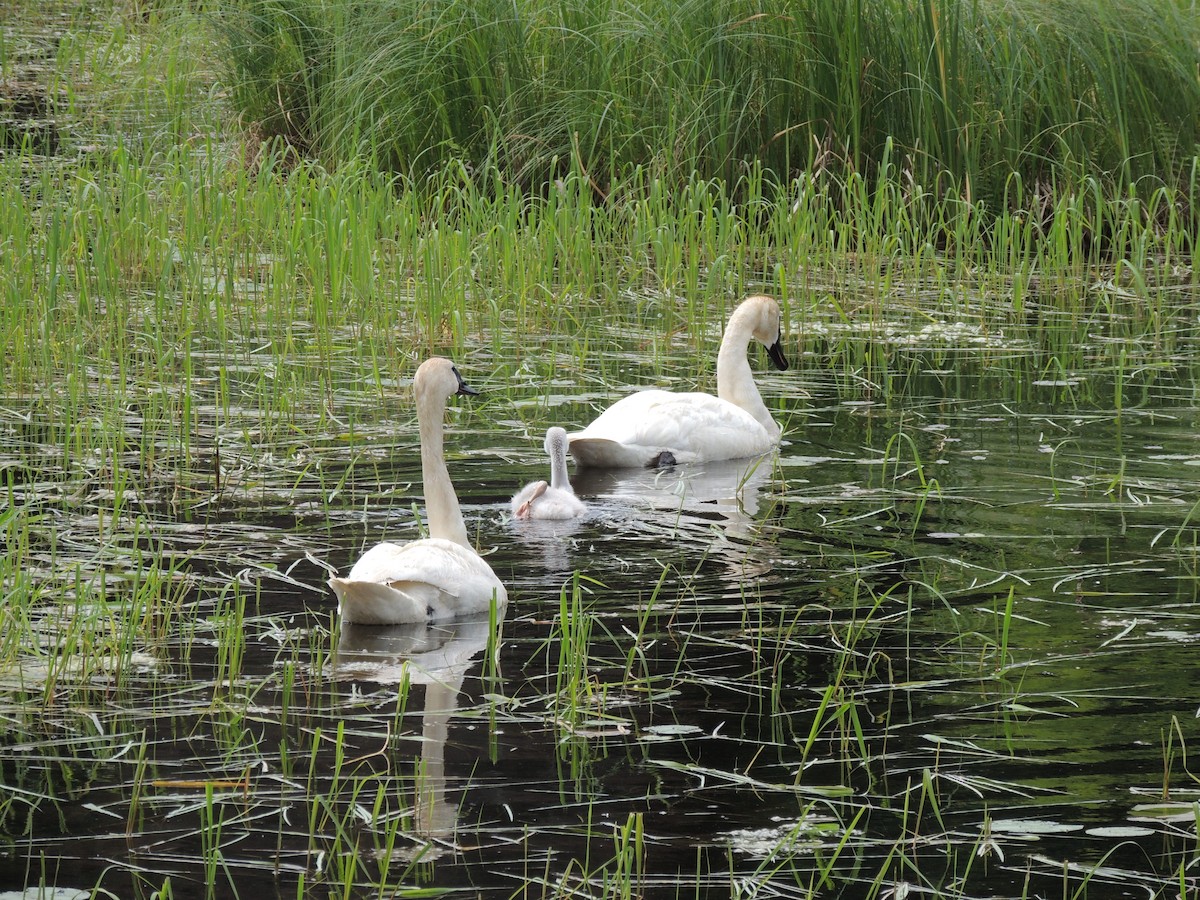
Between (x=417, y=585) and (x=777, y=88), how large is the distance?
817 centimetres

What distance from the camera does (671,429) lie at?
824 cm

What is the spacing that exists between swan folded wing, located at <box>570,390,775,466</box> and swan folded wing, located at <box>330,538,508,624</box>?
2141 mm

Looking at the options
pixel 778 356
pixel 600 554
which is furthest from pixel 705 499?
pixel 778 356

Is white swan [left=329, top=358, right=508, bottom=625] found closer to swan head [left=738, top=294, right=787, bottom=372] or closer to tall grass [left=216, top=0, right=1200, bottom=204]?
swan head [left=738, top=294, right=787, bottom=372]

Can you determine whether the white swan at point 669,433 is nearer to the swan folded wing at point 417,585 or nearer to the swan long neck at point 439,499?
the swan long neck at point 439,499

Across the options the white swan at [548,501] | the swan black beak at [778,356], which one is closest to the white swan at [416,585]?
the white swan at [548,501]

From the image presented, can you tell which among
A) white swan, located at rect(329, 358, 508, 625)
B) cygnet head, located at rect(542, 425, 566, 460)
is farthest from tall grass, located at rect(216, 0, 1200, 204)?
white swan, located at rect(329, 358, 508, 625)

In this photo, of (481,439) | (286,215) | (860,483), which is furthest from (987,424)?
(286,215)

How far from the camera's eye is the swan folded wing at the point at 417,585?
564 cm

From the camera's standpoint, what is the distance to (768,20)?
511 inches

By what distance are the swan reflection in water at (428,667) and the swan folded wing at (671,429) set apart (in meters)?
2.36

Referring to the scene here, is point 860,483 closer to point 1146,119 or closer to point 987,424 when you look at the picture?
point 987,424

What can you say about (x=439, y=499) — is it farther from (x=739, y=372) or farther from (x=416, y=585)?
(x=739, y=372)

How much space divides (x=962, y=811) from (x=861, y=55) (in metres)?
9.41
